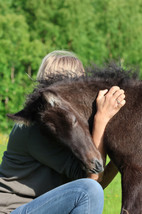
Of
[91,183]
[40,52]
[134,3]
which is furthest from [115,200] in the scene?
[134,3]

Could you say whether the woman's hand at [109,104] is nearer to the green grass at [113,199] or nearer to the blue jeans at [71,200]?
the blue jeans at [71,200]

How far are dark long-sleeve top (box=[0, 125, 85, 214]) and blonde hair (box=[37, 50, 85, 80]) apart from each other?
66cm

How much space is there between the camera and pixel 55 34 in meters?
21.0

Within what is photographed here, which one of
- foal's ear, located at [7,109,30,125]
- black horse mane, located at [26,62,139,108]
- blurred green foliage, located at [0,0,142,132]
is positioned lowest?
blurred green foliage, located at [0,0,142,132]

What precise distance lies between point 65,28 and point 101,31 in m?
2.90

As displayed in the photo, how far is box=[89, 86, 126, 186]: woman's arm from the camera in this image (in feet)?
12.2

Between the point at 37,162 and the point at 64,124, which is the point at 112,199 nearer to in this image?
the point at 37,162

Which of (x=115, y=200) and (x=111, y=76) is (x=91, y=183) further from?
(x=115, y=200)

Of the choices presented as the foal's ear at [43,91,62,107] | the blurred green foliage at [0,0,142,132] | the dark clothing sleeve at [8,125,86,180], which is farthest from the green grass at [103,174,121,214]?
the blurred green foliage at [0,0,142,132]

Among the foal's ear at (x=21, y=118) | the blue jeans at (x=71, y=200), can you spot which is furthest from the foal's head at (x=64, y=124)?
the blue jeans at (x=71, y=200)

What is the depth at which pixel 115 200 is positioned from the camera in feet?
18.1

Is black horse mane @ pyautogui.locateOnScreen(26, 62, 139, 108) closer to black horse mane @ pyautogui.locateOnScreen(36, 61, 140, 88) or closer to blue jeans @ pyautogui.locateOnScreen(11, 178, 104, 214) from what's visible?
black horse mane @ pyautogui.locateOnScreen(36, 61, 140, 88)

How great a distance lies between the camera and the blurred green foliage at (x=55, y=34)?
18.1 m

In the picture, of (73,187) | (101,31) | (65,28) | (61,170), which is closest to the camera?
(73,187)
